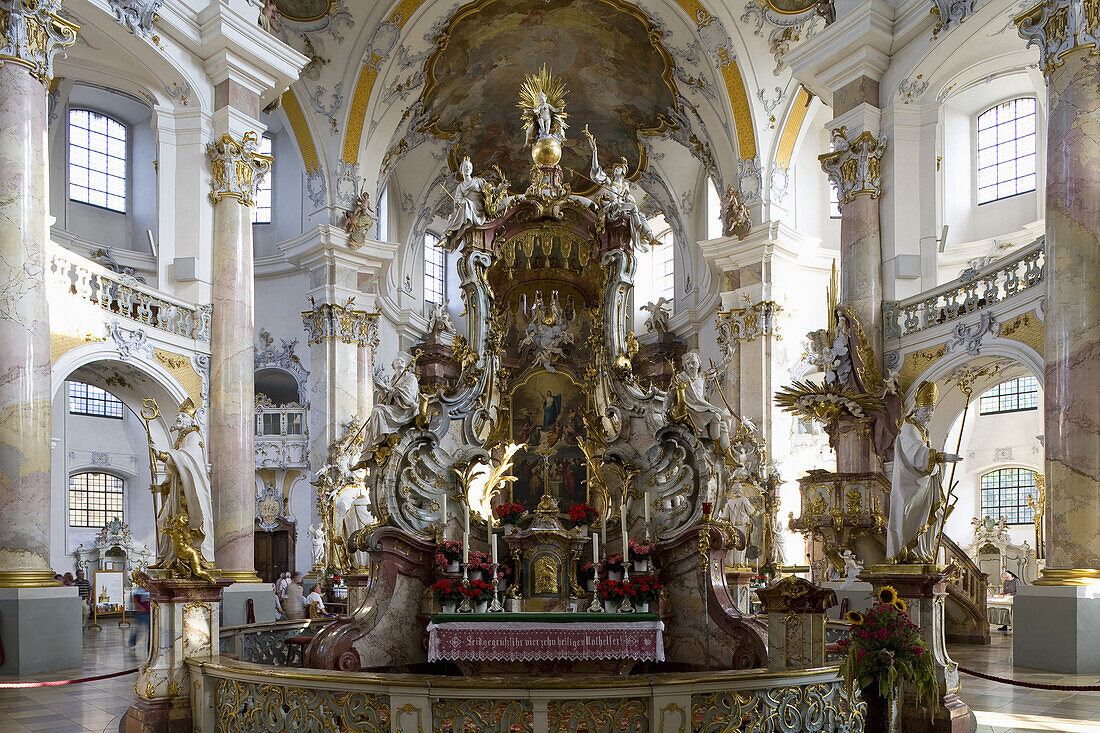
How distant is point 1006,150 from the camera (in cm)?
1995

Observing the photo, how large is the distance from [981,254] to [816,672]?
54.5 ft

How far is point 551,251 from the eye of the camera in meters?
12.5

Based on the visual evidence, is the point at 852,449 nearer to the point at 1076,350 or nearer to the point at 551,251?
the point at 1076,350

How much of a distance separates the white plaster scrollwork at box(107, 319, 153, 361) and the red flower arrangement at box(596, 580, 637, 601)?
21.6ft

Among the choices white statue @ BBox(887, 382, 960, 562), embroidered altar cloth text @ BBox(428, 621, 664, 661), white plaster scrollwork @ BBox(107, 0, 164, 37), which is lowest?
embroidered altar cloth text @ BBox(428, 621, 664, 661)

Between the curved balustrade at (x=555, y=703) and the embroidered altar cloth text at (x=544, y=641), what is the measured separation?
3.21m

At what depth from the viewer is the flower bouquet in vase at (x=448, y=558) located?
10.1 m

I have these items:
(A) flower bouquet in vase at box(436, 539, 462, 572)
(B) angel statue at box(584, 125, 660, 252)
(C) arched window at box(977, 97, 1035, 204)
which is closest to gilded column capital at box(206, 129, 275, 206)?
(B) angel statue at box(584, 125, 660, 252)

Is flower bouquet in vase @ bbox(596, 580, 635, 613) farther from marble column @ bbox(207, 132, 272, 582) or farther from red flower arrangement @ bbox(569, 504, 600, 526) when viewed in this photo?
marble column @ bbox(207, 132, 272, 582)

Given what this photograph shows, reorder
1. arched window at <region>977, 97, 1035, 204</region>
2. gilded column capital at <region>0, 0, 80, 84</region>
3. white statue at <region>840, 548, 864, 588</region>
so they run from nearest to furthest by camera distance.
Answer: gilded column capital at <region>0, 0, 80, 84</region>
white statue at <region>840, 548, 864, 588</region>
arched window at <region>977, 97, 1035, 204</region>

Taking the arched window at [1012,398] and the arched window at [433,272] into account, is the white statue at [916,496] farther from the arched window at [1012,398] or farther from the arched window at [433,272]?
the arched window at [433,272]

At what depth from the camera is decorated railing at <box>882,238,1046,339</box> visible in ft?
36.9

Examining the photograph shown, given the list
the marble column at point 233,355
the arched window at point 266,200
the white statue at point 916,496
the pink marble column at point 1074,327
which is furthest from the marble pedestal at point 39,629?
the arched window at point 266,200

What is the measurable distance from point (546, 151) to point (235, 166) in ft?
14.3
